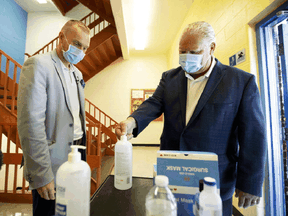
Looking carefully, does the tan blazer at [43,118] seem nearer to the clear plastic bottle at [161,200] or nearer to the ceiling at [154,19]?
the clear plastic bottle at [161,200]

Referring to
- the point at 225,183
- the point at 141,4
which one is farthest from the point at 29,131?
the point at 141,4

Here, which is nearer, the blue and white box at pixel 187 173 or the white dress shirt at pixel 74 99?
the blue and white box at pixel 187 173

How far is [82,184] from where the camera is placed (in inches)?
14.7

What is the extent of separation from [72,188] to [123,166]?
250mm

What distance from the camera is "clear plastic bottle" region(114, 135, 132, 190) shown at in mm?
586

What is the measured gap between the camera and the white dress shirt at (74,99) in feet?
3.25

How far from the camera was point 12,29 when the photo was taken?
13.8 ft

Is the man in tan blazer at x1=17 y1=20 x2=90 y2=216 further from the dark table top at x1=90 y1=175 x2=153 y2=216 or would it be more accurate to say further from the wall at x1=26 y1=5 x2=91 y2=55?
the wall at x1=26 y1=5 x2=91 y2=55

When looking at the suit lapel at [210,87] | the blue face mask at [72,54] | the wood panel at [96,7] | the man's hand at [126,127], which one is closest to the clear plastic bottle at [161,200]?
the man's hand at [126,127]

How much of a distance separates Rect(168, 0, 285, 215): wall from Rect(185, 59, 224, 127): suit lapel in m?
0.89

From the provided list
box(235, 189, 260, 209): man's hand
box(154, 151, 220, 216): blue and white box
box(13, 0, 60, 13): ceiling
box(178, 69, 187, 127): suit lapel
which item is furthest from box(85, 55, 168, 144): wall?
box(154, 151, 220, 216): blue and white box

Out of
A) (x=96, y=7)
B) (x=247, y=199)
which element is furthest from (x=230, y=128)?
(x=96, y=7)

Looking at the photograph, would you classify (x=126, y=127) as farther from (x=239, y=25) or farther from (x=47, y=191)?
(x=239, y=25)

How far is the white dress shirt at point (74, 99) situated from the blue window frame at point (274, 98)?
1653 mm
